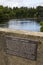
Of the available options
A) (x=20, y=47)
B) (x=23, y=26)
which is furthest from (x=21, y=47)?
(x=23, y=26)

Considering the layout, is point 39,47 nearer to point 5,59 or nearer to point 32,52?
point 32,52

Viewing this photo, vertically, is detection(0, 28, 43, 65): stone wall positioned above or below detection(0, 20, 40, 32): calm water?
above

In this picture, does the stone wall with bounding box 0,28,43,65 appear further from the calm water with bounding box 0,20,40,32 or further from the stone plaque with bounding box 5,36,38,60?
the calm water with bounding box 0,20,40,32

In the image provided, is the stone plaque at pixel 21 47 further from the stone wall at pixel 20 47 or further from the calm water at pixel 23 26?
the calm water at pixel 23 26

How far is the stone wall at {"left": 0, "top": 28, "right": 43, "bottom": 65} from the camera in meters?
1.80

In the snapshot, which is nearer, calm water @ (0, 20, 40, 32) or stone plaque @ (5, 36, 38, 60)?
stone plaque @ (5, 36, 38, 60)

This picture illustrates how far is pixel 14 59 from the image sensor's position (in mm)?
1991

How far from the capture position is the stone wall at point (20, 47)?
180 centimetres

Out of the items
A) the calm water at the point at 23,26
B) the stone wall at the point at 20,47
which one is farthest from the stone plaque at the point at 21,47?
the calm water at the point at 23,26

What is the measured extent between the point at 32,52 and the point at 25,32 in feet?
0.71

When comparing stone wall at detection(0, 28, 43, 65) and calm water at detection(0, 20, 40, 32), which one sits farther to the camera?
calm water at detection(0, 20, 40, 32)

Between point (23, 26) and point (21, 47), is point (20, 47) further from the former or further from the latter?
point (23, 26)

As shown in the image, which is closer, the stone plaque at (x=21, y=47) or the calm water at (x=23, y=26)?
the stone plaque at (x=21, y=47)

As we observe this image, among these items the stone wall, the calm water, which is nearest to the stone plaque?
the stone wall
